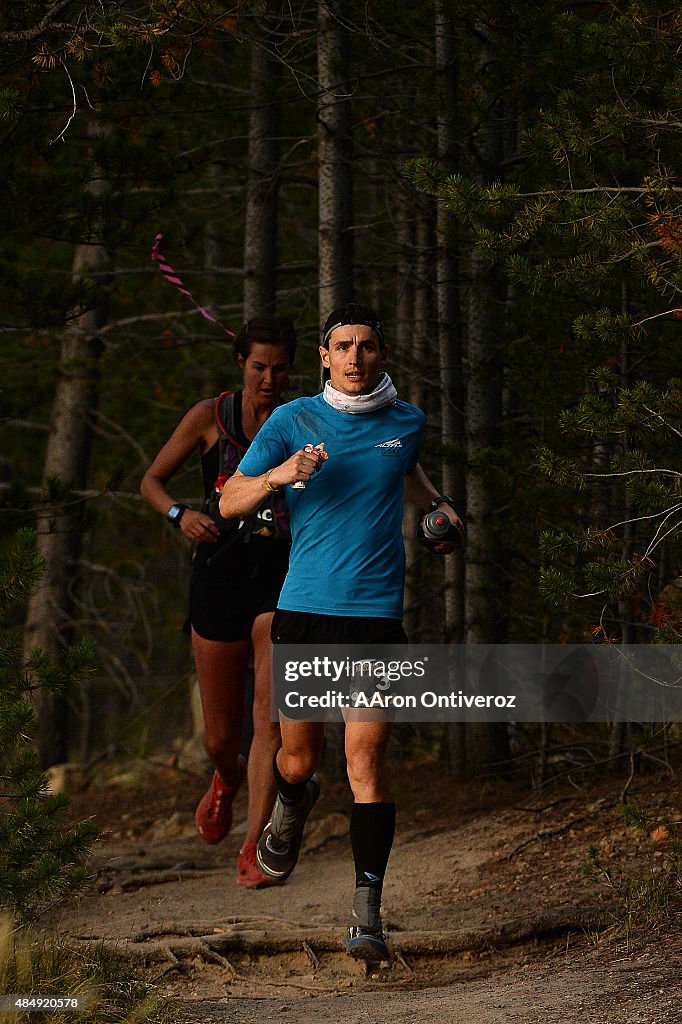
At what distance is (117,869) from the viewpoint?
30.3ft

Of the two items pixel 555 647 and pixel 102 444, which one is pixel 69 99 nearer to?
pixel 555 647

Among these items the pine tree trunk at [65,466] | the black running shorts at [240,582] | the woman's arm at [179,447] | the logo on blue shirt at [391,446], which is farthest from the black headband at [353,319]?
the pine tree trunk at [65,466]

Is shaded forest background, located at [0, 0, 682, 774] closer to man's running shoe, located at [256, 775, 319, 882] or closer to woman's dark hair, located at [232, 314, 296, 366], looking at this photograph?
woman's dark hair, located at [232, 314, 296, 366]

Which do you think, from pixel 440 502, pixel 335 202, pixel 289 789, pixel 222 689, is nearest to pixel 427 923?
pixel 289 789

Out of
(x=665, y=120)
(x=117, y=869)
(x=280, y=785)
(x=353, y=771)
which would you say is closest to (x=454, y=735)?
(x=117, y=869)

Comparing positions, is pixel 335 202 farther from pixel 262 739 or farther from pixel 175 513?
pixel 262 739

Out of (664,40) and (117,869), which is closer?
(664,40)

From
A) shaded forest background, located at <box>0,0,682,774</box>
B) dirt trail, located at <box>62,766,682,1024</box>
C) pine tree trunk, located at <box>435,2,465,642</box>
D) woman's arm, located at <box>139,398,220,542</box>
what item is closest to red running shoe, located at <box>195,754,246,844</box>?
dirt trail, located at <box>62,766,682,1024</box>

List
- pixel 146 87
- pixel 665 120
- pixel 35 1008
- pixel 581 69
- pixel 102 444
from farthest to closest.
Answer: pixel 102 444 < pixel 146 87 < pixel 581 69 < pixel 665 120 < pixel 35 1008

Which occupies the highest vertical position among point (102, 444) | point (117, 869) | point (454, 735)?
point (102, 444)

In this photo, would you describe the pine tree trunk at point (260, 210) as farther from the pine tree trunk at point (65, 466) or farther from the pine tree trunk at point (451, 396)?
the pine tree trunk at point (65, 466)

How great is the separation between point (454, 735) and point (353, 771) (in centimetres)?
441

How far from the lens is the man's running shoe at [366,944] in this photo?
514cm

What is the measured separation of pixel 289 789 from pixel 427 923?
3.63 ft
